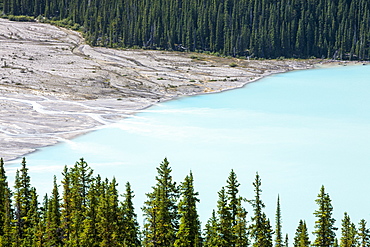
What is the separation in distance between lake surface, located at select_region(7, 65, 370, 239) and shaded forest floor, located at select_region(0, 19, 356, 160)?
3374mm

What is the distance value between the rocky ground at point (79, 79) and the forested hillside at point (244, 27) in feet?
20.6

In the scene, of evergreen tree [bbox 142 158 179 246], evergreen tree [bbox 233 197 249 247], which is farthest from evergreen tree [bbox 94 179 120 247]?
evergreen tree [bbox 233 197 249 247]

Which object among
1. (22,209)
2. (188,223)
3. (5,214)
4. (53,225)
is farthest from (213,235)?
(22,209)

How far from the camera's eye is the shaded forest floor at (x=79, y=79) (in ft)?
207

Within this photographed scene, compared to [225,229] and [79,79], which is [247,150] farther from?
[79,79]

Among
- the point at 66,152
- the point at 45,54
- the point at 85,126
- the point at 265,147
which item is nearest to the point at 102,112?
the point at 85,126

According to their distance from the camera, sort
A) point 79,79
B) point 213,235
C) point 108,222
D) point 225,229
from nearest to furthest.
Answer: point 213,235, point 225,229, point 108,222, point 79,79

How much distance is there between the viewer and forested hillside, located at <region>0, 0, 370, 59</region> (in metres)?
123

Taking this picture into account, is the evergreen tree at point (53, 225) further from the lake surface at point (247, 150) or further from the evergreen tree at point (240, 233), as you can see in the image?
the lake surface at point (247, 150)

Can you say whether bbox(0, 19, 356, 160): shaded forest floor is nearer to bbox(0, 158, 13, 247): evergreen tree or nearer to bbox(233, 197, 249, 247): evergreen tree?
bbox(0, 158, 13, 247): evergreen tree

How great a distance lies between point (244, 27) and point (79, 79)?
46660 mm

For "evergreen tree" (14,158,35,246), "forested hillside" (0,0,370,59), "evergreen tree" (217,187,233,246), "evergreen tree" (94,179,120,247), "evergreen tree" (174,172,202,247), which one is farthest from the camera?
"forested hillside" (0,0,370,59)

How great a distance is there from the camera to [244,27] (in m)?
124

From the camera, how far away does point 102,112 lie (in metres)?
70.3
